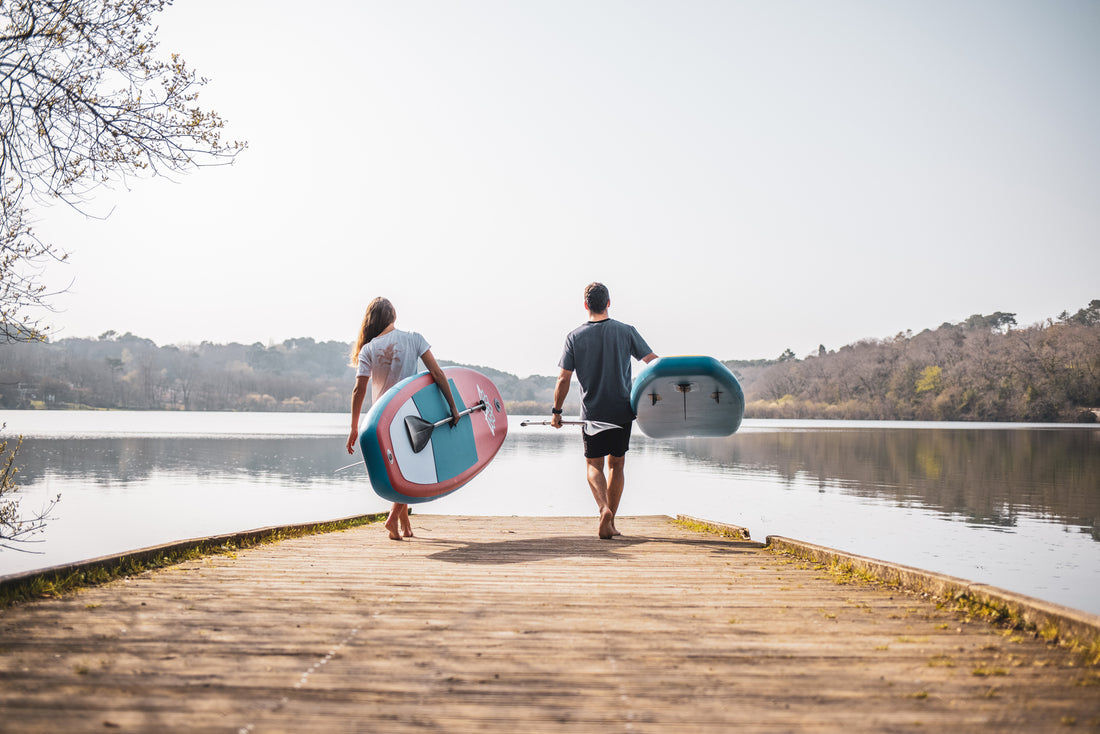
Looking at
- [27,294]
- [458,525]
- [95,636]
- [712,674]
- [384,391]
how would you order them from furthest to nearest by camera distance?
[458,525], [27,294], [384,391], [95,636], [712,674]

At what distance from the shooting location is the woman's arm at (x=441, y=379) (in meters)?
6.11

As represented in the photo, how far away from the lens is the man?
5906 mm

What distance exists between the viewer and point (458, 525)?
7.61 metres

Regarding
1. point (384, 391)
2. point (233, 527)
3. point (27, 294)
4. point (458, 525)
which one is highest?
point (27, 294)

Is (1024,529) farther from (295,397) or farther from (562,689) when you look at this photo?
(295,397)

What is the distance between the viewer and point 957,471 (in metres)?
23.7

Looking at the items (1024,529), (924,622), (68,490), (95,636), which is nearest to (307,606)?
(95,636)

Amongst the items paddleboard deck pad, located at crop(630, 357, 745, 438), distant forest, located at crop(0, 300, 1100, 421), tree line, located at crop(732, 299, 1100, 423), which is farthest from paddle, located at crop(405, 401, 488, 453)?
tree line, located at crop(732, 299, 1100, 423)

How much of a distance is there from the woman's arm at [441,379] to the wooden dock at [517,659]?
7.10 feet

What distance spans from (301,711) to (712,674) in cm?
130

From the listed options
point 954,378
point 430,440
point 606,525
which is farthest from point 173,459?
point 954,378

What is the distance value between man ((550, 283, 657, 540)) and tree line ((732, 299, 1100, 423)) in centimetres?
7723

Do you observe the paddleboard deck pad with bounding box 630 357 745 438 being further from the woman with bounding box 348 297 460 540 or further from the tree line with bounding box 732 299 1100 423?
the tree line with bounding box 732 299 1100 423

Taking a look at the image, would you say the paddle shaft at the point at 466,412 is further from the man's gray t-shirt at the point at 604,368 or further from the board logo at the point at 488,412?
the man's gray t-shirt at the point at 604,368
